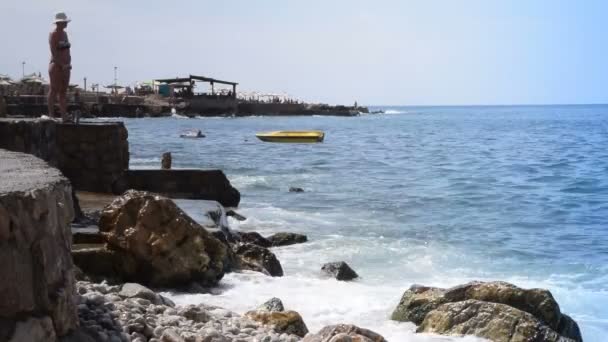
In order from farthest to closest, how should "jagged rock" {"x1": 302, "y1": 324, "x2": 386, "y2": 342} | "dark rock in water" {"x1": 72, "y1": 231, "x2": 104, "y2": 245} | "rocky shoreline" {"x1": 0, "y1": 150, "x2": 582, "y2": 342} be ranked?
"dark rock in water" {"x1": 72, "y1": 231, "x2": 104, "y2": 245}, "jagged rock" {"x1": 302, "y1": 324, "x2": 386, "y2": 342}, "rocky shoreline" {"x1": 0, "y1": 150, "x2": 582, "y2": 342}

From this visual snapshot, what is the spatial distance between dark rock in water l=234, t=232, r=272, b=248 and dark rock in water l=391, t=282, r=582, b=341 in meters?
3.83

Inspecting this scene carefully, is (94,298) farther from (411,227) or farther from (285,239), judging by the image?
(411,227)

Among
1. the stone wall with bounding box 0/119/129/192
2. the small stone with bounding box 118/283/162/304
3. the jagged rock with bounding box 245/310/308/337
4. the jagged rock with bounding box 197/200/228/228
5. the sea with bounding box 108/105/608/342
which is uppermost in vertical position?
the stone wall with bounding box 0/119/129/192

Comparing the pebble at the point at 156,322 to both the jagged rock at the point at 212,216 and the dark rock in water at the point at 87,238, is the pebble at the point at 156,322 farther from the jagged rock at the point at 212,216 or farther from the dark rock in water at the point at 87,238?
the jagged rock at the point at 212,216

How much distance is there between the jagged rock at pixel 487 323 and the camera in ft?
20.5

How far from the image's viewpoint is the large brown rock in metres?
6.95

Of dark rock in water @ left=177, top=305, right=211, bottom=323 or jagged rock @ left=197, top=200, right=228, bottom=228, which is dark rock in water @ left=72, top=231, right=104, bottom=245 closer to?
jagged rock @ left=197, top=200, right=228, bottom=228

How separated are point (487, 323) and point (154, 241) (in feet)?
9.61

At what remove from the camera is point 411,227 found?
14195 millimetres

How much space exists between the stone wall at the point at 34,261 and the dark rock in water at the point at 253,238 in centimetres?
673

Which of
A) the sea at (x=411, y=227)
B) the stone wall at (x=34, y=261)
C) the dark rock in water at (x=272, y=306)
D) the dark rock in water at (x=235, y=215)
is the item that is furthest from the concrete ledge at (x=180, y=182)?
the stone wall at (x=34, y=261)

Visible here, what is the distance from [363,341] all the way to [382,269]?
5.44 m

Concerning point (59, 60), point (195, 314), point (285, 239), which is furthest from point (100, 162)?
point (195, 314)

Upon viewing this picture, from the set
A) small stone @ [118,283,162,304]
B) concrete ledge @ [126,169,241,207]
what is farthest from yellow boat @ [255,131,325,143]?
small stone @ [118,283,162,304]
